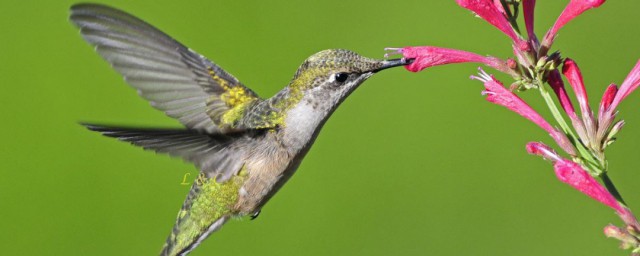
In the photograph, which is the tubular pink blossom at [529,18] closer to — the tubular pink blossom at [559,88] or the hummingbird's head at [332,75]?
the tubular pink blossom at [559,88]

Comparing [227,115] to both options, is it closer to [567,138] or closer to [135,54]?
[135,54]

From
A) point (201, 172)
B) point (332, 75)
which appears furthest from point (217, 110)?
point (332, 75)

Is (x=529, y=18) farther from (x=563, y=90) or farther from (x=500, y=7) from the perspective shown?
(x=563, y=90)

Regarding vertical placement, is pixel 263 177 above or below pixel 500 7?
below

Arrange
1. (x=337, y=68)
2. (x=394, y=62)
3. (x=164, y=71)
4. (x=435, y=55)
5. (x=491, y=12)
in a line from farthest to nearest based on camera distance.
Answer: (x=164, y=71) < (x=337, y=68) < (x=394, y=62) < (x=435, y=55) < (x=491, y=12)

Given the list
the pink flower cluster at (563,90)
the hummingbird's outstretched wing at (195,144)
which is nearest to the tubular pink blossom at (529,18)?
the pink flower cluster at (563,90)

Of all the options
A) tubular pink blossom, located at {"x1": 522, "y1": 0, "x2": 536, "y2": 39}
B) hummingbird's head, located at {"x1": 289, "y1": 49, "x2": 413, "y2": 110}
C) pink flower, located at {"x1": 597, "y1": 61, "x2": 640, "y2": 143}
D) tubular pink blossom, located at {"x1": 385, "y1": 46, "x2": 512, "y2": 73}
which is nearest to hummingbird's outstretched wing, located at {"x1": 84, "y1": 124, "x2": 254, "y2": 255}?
hummingbird's head, located at {"x1": 289, "y1": 49, "x2": 413, "y2": 110}
